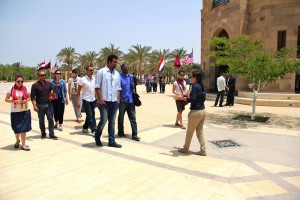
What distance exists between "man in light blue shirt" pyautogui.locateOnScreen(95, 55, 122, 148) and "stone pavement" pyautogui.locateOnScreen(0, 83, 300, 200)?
1.38ft

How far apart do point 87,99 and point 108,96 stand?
1.56 m

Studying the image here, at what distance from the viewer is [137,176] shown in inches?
182

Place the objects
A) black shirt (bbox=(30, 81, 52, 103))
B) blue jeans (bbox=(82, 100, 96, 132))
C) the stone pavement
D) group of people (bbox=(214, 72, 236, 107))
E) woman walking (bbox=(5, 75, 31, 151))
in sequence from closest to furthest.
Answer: the stone pavement < woman walking (bbox=(5, 75, 31, 151)) < black shirt (bbox=(30, 81, 52, 103)) < blue jeans (bbox=(82, 100, 96, 132)) < group of people (bbox=(214, 72, 236, 107))

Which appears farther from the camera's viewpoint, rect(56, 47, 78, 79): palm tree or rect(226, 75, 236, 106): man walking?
rect(56, 47, 78, 79): palm tree

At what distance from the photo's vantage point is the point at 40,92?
6.91 meters

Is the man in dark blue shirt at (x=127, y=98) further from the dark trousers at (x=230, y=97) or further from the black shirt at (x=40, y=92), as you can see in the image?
the dark trousers at (x=230, y=97)

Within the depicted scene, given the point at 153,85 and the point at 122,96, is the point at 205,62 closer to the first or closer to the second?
the point at 153,85

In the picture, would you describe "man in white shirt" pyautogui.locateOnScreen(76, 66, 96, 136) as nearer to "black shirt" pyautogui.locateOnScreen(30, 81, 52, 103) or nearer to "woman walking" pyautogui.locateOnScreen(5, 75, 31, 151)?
"black shirt" pyautogui.locateOnScreen(30, 81, 52, 103)

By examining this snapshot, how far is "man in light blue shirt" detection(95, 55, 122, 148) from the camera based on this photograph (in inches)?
248

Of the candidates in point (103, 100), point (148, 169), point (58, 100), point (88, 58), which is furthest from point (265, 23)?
point (88, 58)

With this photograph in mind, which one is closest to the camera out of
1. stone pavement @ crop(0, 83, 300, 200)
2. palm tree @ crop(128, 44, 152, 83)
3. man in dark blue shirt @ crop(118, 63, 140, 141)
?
stone pavement @ crop(0, 83, 300, 200)

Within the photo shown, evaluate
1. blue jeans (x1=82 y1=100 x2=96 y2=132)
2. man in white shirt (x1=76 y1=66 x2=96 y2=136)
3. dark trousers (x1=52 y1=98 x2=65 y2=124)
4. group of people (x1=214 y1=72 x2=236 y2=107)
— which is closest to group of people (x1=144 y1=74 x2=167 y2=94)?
group of people (x1=214 y1=72 x2=236 y2=107)

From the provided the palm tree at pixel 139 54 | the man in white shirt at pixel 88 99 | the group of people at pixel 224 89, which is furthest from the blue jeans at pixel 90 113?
the palm tree at pixel 139 54

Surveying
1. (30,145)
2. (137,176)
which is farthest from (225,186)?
(30,145)
